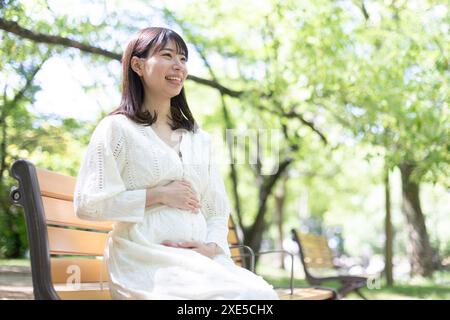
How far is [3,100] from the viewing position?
24.1ft

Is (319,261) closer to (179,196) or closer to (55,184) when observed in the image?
(55,184)

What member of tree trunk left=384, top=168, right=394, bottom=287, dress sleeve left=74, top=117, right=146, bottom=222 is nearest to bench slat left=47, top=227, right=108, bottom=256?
dress sleeve left=74, top=117, right=146, bottom=222

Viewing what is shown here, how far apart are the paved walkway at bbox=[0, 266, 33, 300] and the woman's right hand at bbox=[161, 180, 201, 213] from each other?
416 cm

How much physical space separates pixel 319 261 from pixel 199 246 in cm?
537

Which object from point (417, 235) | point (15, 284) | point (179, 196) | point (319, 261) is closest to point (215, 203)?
point (179, 196)

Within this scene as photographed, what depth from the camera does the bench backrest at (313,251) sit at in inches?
265

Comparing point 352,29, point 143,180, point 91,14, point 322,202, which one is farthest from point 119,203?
point 322,202

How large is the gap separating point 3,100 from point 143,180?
5427 millimetres

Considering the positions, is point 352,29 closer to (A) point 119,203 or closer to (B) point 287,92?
(B) point 287,92

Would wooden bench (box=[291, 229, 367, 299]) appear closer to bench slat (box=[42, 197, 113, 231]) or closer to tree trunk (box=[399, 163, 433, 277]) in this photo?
bench slat (box=[42, 197, 113, 231])

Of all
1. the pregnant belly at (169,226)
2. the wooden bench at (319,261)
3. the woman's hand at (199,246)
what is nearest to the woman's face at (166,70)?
the pregnant belly at (169,226)

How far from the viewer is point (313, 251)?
7.43 m

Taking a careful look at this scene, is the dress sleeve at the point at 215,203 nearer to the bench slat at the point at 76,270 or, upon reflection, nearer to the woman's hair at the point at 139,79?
the woman's hair at the point at 139,79

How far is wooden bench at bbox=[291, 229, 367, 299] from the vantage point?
6531mm
